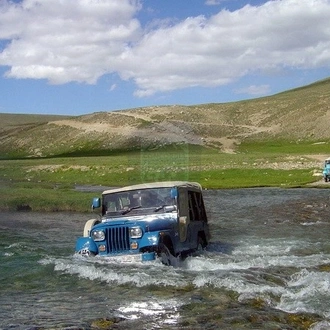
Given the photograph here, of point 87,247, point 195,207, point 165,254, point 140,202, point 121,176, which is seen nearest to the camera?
point 165,254

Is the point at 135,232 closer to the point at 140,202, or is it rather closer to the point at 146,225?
the point at 146,225

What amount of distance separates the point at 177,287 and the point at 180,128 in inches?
5101

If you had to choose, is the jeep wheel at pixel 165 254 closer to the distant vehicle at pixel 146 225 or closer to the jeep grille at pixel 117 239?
the distant vehicle at pixel 146 225

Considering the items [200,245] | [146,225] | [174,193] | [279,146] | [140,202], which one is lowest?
[200,245]

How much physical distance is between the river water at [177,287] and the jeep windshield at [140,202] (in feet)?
6.34

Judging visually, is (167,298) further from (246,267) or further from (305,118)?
(305,118)

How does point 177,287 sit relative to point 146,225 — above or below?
below

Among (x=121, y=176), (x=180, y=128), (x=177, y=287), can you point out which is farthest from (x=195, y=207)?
(x=180, y=128)

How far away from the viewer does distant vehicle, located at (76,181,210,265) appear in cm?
1653

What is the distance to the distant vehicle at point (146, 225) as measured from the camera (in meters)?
16.5

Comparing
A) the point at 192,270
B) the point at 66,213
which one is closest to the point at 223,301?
the point at 192,270

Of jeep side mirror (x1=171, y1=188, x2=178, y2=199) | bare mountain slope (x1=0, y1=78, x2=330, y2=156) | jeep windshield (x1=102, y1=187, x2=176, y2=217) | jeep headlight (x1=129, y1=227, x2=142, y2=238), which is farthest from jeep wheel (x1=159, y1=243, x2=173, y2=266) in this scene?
bare mountain slope (x1=0, y1=78, x2=330, y2=156)

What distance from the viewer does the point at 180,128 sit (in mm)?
143125

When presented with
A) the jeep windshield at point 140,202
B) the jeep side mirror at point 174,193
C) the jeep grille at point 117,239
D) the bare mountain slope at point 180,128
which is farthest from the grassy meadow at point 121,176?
the bare mountain slope at point 180,128
